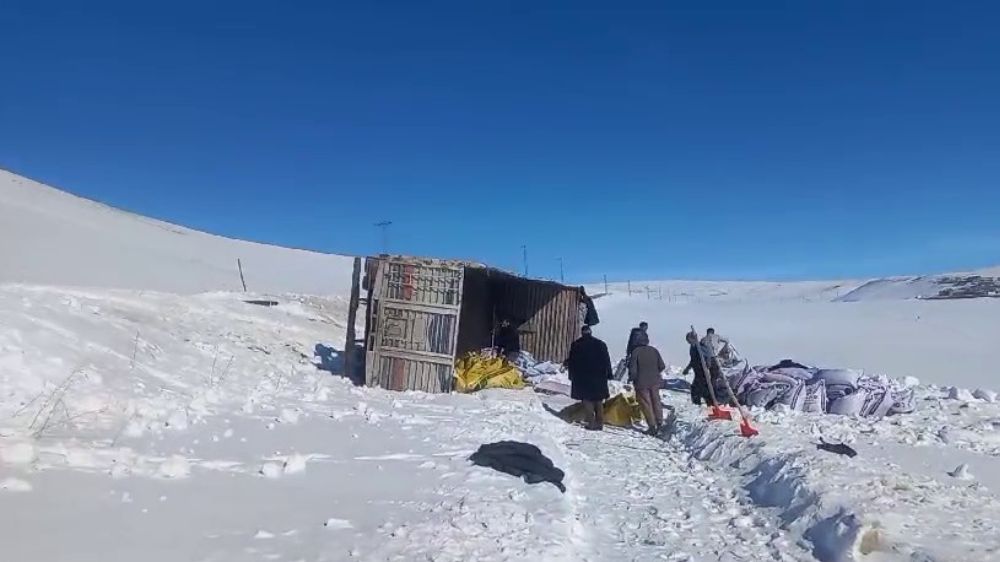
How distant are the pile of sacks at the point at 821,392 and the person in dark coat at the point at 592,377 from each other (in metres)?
4.00

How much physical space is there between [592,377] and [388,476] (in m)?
5.36

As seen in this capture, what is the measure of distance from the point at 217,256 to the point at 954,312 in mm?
46057

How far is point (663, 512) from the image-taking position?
7848mm

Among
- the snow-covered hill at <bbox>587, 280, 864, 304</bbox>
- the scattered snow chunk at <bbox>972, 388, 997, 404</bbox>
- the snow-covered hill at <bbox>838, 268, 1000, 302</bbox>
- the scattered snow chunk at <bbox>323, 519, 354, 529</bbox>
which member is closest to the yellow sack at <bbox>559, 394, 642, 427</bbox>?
the scattered snow chunk at <bbox>323, 519, 354, 529</bbox>

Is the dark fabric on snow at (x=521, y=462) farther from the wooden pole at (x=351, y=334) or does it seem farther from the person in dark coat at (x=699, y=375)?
the wooden pole at (x=351, y=334)

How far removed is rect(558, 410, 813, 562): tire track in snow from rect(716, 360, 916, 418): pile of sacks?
16.7ft

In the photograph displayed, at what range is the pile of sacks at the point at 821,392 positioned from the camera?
14797 millimetres

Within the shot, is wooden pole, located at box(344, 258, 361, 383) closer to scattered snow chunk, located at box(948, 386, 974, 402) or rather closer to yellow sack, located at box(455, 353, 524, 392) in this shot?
yellow sack, located at box(455, 353, 524, 392)

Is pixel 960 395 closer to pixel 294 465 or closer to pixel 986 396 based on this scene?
pixel 986 396

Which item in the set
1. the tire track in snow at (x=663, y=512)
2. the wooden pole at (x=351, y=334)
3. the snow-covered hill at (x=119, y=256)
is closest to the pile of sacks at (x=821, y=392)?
the tire track in snow at (x=663, y=512)

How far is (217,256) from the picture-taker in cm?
5700

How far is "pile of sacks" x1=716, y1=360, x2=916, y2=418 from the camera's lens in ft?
48.5

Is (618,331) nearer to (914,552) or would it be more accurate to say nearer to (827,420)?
(827,420)

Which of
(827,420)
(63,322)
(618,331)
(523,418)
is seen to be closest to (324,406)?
(523,418)
